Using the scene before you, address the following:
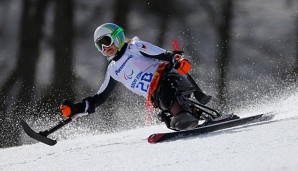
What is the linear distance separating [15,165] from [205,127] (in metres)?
1.45

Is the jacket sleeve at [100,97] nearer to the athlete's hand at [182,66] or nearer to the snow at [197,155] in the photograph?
the snow at [197,155]

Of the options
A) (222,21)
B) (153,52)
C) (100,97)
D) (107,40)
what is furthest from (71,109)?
(222,21)

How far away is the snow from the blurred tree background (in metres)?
5.46

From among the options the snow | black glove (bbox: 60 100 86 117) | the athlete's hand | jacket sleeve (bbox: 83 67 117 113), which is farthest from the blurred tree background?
the athlete's hand

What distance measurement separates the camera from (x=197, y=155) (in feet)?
10.3

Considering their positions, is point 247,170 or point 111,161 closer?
point 247,170

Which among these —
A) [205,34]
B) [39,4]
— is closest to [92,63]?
[39,4]

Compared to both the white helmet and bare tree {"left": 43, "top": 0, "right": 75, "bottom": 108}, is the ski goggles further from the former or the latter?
bare tree {"left": 43, "top": 0, "right": 75, "bottom": 108}

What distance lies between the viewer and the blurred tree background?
35.6 ft

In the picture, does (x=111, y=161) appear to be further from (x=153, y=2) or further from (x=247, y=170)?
(x=153, y=2)

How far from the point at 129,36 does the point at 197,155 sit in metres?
9.04

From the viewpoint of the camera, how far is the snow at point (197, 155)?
2.70 meters

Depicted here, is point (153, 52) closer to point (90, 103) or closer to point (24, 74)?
point (90, 103)

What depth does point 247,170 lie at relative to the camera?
97.4 inches
